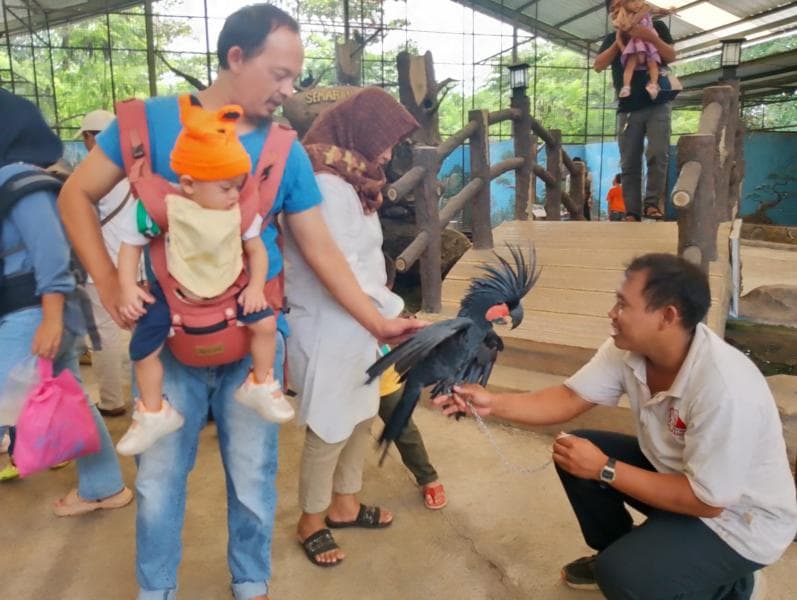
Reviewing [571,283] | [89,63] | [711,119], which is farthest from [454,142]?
[89,63]

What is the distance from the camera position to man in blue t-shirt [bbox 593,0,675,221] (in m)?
4.33

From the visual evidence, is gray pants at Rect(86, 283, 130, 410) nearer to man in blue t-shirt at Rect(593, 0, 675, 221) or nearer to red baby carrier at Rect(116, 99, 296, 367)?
red baby carrier at Rect(116, 99, 296, 367)

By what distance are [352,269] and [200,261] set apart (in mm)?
644

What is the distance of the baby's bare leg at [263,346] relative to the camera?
1.44m

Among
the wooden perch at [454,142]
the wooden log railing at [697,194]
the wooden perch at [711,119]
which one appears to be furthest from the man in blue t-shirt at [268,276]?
the wooden perch at [711,119]

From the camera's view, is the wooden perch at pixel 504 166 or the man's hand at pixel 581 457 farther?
the wooden perch at pixel 504 166

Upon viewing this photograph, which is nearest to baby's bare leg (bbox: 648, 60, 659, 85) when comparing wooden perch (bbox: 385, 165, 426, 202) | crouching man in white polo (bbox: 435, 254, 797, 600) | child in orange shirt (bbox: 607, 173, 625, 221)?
wooden perch (bbox: 385, 165, 426, 202)

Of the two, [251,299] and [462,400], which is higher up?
[251,299]

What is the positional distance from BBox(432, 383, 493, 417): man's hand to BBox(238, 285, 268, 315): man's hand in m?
0.54

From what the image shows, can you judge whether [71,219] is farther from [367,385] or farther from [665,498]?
[665,498]

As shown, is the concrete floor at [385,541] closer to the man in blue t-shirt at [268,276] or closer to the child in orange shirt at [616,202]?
the man in blue t-shirt at [268,276]

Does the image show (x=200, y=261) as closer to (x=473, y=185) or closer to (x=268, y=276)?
(x=268, y=276)

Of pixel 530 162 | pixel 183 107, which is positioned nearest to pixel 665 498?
pixel 183 107

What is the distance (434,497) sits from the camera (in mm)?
2520
